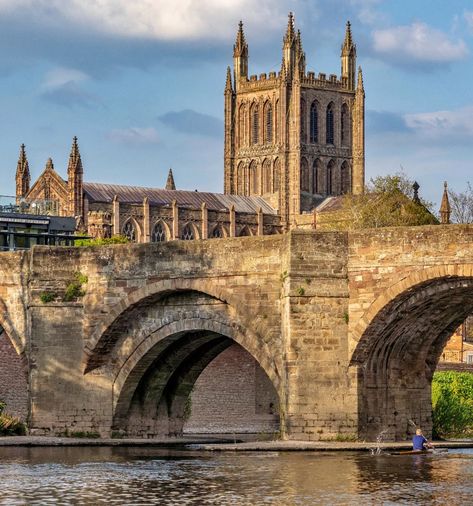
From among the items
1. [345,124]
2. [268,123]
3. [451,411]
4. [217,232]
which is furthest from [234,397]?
[345,124]

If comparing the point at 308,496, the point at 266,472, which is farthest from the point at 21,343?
the point at 308,496

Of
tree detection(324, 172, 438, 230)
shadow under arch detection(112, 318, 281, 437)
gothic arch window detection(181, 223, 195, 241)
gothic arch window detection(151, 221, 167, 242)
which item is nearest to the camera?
shadow under arch detection(112, 318, 281, 437)

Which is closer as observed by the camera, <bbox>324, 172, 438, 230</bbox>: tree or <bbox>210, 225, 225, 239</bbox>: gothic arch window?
<bbox>324, 172, 438, 230</bbox>: tree

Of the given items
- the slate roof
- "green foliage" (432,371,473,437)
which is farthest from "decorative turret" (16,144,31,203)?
"green foliage" (432,371,473,437)

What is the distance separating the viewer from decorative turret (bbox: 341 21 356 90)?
605 feet

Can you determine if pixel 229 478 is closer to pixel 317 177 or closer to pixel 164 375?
pixel 164 375

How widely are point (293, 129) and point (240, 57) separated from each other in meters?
11.0

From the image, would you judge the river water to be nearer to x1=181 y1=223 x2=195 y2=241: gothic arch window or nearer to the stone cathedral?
x1=181 y1=223 x2=195 y2=241: gothic arch window

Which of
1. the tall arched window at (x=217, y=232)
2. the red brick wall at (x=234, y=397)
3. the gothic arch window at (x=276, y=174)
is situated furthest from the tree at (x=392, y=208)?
the gothic arch window at (x=276, y=174)

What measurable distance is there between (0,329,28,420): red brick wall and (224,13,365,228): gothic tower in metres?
114

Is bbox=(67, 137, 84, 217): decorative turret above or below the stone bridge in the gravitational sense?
above

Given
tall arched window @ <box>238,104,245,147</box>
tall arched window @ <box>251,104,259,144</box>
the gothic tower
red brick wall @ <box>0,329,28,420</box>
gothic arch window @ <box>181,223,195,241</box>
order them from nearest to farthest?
1. red brick wall @ <box>0,329,28,420</box>
2. gothic arch window @ <box>181,223,195,241</box>
3. the gothic tower
4. tall arched window @ <box>251,104,259,144</box>
5. tall arched window @ <box>238,104,245,147</box>

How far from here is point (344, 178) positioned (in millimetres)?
184500

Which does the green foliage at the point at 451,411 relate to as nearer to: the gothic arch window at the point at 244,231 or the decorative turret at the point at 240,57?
the gothic arch window at the point at 244,231
